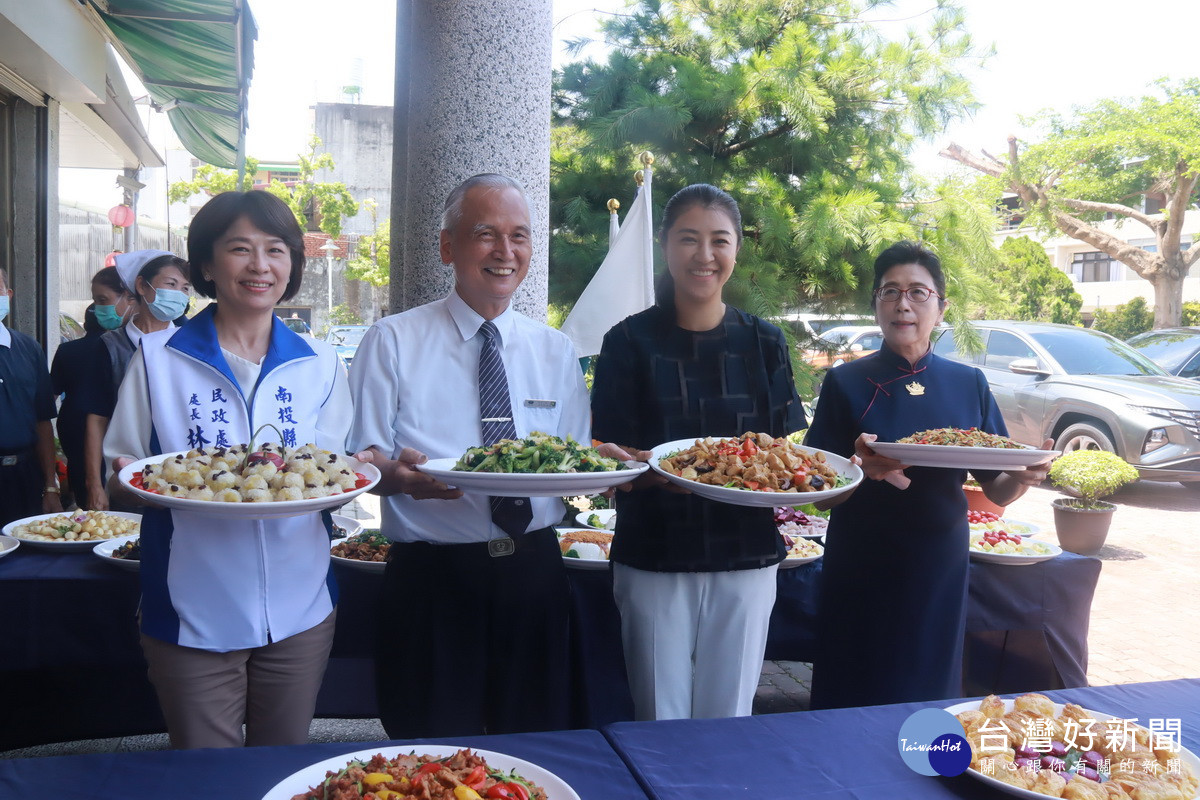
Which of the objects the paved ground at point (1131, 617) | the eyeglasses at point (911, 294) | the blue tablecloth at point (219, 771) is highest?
the eyeglasses at point (911, 294)

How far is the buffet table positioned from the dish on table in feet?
2.77

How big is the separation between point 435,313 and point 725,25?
13.8 feet

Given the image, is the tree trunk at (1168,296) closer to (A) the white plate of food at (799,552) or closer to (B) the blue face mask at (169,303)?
(A) the white plate of food at (799,552)

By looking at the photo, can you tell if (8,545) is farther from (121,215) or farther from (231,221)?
(121,215)

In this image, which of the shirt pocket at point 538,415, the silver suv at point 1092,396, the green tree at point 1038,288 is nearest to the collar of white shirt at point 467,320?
the shirt pocket at point 538,415

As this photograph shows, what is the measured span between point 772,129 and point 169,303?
3720 mm

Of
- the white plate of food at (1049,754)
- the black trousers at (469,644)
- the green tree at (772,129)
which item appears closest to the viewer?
the white plate of food at (1049,754)

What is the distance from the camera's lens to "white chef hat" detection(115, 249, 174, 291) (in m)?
4.57

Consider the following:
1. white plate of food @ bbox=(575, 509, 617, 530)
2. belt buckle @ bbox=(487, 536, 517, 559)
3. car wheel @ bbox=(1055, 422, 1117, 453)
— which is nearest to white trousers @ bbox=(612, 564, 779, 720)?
belt buckle @ bbox=(487, 536, 517, 559)

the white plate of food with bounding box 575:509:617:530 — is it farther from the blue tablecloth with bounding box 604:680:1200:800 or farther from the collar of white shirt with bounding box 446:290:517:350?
the blue tablecloth with bounding box 604:680:1200:800

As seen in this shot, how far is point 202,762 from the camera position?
158 cm

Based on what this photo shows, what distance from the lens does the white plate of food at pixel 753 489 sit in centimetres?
215

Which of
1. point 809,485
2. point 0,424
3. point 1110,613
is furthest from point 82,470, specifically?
point 1110,613

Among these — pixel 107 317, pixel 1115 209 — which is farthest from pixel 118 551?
pixel 1115 209
